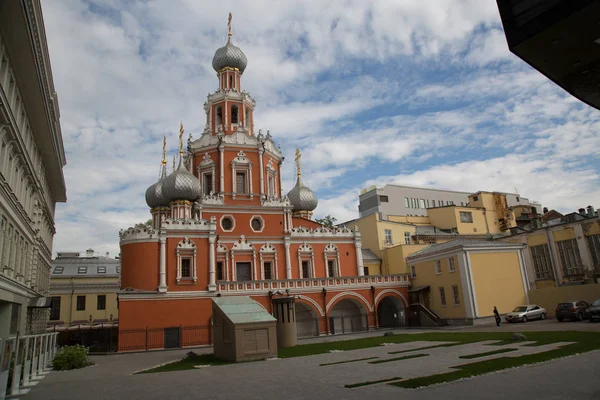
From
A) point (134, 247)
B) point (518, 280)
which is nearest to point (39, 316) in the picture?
point (134, 247)

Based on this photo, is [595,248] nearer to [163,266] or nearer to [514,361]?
[514,361]

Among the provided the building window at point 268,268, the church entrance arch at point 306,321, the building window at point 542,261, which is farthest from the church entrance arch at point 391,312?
the building window at point 542,261

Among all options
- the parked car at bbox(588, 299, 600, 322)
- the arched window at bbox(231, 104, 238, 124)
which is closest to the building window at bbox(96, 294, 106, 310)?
the arched window at bbox(231, 104, 238, 124)

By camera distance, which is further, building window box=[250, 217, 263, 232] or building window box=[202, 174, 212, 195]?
building window box=[202, 174, 212, 195]

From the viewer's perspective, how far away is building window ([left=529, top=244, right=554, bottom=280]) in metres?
34.2

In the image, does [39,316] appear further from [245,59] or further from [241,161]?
[245,59]

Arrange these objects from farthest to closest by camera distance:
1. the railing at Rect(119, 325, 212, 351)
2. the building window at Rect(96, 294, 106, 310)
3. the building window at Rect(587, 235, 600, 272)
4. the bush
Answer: the building window at Rect(96, 294, 106, 310) → the building window at Rect(587, 235, 600, 272) → the railing at Rect(119, 325, 212, 351) → the bush

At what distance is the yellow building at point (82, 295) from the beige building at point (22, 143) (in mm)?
18962

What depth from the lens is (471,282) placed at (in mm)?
29188

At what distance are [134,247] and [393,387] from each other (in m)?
24.0

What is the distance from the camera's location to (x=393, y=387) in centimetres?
977

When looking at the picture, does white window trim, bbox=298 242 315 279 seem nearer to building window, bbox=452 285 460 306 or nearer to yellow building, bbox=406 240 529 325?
yellow building, bbox=406 240 529 325

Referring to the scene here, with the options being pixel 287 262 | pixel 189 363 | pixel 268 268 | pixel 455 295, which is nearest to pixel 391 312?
pixel 455 295

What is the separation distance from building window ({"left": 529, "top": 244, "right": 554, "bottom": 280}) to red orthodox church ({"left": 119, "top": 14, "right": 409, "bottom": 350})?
1018cm
